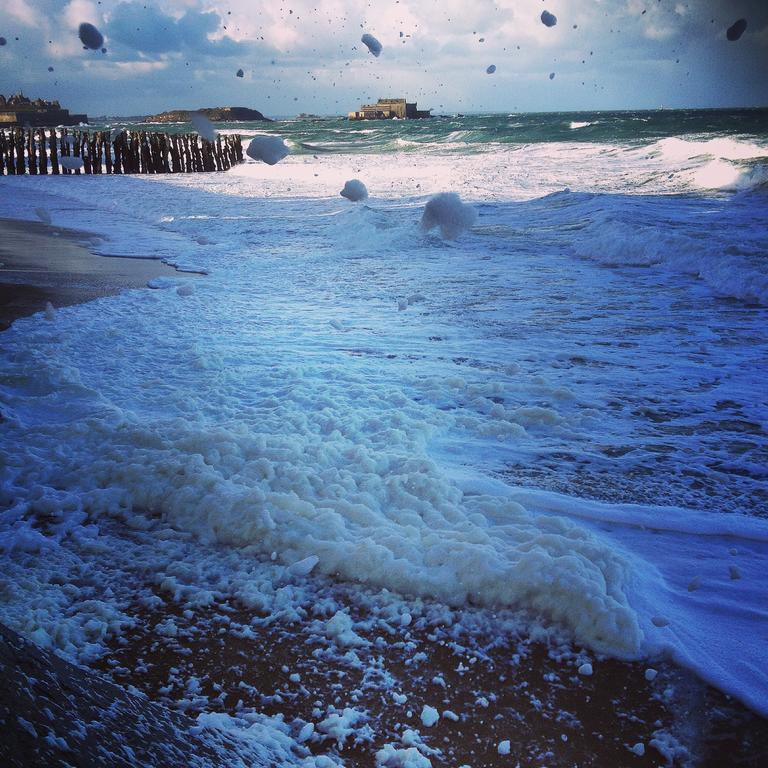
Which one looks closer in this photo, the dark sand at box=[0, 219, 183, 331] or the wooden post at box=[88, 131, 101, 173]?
the dark sand at box=[0, 219, 183, 331]

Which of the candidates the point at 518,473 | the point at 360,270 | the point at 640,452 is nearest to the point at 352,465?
the point at 518,473

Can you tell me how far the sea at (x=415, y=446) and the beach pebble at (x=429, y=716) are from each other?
1.78ft

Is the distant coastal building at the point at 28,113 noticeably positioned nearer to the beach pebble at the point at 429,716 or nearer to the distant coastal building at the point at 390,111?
the distant coastal building at the point at 390,111

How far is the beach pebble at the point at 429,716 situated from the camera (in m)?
2.11

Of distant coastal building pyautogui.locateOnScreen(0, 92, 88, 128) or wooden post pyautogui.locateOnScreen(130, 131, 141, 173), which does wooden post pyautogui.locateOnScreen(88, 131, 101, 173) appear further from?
distant coastal building pyautogui.locateOnScreen(0, 92, 88, 128)

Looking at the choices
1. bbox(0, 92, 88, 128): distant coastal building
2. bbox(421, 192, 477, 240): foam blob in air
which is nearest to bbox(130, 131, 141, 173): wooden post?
bbox(421, 192, 477, 240): foam blob in air

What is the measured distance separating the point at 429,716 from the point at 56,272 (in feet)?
26.8

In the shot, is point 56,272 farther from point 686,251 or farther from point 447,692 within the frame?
point 686,251

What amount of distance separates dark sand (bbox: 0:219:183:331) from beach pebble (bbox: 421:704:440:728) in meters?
5.62

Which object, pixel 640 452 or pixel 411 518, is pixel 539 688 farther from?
pixel 640 452

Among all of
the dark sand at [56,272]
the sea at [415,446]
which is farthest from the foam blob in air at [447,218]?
the dark sand at [56,272]

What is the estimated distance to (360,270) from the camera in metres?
9.62

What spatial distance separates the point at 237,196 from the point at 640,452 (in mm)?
17359

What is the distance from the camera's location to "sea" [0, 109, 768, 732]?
107 inches
